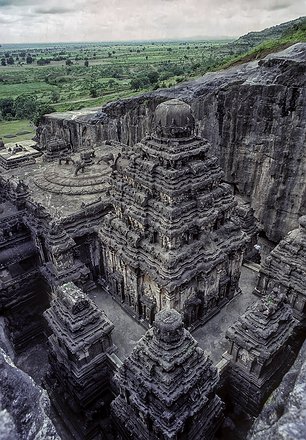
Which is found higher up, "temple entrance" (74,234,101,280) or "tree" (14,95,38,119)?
"temple entrance" (74,234,101,280)

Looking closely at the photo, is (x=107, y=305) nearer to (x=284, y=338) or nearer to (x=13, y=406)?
(x=284, y=338)

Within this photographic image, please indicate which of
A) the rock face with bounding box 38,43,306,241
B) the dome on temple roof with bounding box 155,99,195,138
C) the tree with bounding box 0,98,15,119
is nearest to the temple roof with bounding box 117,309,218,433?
the dome on temple roof with bounding box 155,99,195,138

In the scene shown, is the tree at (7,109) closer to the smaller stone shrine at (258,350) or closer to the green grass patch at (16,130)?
the green grass patch at (16,130)

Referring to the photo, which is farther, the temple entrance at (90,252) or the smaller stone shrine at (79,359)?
the temple entrance at (90,252)

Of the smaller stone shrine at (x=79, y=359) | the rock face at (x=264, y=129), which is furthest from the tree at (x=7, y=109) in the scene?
the smaller stone shrine at (x=79, y=359)

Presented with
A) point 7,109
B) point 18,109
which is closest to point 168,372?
point 18,109

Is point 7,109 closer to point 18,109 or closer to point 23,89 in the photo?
point 18,109

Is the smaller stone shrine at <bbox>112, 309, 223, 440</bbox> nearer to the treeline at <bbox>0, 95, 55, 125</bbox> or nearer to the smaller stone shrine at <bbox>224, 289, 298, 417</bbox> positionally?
the smaller stone shrine at <bbox>224, 289, 298, 417</bbox>
